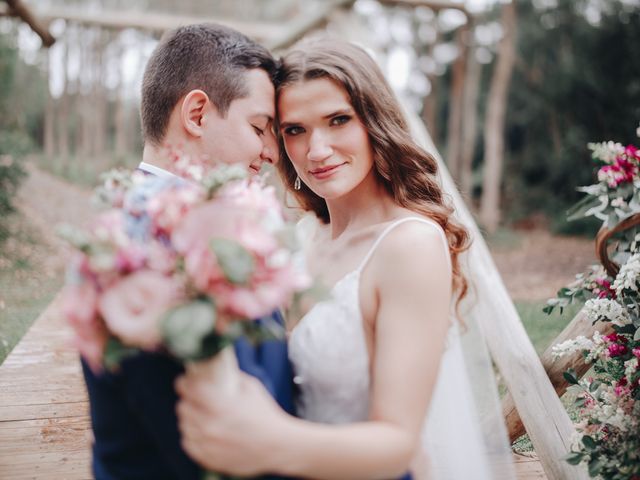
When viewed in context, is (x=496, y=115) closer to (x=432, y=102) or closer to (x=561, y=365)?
(x=432, y=102)

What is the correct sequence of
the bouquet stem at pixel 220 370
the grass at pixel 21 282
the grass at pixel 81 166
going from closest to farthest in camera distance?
the bouquet stem at pixel 220 370
the grass at pixel 21 282
the grass at pixel 81 166

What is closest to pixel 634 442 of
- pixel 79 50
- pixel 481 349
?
pixel 481 349

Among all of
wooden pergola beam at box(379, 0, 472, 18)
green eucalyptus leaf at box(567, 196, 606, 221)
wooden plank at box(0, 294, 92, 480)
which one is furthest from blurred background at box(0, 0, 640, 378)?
green eucalyptus leaf at box(567, 196, 606, 221)

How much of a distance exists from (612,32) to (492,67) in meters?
5.38

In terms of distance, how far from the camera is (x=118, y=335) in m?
1.09

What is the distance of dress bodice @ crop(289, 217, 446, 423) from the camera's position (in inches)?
67.1

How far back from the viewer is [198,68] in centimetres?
228

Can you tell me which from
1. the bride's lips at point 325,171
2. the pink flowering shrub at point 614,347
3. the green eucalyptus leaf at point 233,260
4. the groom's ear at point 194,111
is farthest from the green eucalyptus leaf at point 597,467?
the groom's ear at point 194,111

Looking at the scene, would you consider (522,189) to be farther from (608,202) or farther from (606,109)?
(608,202)

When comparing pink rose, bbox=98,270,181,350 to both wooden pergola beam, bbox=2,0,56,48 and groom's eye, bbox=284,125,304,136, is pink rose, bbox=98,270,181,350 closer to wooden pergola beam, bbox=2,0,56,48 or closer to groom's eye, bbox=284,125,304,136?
groom's eye, bbox=284,125,304,136

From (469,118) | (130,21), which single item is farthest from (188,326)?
(469,118)

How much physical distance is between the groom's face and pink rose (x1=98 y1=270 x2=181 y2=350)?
4.15 feet

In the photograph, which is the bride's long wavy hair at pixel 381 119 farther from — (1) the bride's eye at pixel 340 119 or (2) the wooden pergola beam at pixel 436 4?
(2) the wooden pergola beam at pixel 436 4

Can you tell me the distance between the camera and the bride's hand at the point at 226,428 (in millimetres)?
1196
